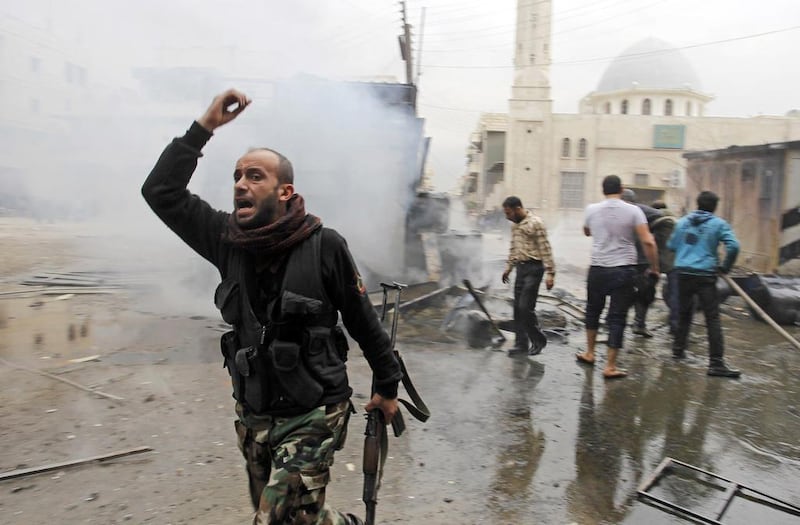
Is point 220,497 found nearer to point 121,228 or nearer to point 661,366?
point 661,366

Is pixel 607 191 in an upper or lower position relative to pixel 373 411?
upper

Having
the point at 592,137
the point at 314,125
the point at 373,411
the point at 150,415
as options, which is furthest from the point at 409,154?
the point at 592,137

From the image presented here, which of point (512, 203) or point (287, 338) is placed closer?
point (287, 338)

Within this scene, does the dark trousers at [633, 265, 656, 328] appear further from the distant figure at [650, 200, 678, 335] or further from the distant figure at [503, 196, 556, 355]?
the distant figure at [503, 196, 556, 355]

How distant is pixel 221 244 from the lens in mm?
1925

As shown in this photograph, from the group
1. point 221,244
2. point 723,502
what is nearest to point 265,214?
point 221,244

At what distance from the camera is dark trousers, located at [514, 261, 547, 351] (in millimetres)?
5332

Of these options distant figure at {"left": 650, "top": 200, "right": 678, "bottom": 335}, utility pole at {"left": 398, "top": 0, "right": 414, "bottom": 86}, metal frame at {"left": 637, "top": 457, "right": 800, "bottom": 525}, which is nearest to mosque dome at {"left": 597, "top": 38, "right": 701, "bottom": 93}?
utility pole at {"left": 398, "top": 0, "right": 414, "bottom": 86}

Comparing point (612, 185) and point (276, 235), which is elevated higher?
point (612, 185)

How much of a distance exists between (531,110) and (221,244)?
38.0 meters

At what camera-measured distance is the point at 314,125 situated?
820cm

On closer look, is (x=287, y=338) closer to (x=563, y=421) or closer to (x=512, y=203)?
(x=563, y=421)

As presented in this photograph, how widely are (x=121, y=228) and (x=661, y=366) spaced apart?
8.63 metres

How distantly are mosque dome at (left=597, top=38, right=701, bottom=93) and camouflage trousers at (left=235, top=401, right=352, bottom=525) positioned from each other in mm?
48975
